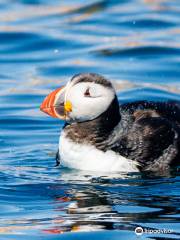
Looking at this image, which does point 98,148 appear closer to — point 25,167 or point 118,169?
point 118,169

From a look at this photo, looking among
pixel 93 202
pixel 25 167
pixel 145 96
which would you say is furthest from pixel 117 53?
pixel 93 202

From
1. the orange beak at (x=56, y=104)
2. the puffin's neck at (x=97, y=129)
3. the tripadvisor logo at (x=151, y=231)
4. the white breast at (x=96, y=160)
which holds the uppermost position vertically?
the orange beak at (x=56, y=104)

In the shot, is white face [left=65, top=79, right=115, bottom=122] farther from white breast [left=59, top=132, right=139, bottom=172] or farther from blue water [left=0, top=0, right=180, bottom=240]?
blue water [left=0, top=0, right=180, bottom=240]

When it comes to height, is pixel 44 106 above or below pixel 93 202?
above

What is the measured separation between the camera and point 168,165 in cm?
868

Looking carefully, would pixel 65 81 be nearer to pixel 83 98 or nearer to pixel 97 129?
pixel 97 129

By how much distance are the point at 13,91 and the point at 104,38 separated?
3.70m

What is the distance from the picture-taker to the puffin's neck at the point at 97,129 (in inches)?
334

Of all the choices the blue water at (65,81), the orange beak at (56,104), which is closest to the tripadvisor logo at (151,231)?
the blue water at (65,81)

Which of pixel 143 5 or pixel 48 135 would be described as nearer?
pixel 48 135

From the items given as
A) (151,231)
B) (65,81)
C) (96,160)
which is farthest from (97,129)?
(65,81)

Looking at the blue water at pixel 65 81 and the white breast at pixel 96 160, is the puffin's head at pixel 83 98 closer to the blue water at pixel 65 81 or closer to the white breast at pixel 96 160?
the white breast at pixel 96 160

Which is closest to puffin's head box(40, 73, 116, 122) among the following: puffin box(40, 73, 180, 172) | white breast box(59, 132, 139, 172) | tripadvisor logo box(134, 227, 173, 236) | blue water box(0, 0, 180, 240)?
puffin box(40, 73, 180, 172)

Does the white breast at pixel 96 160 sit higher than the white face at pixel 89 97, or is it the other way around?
the white face at pixel 89 97
